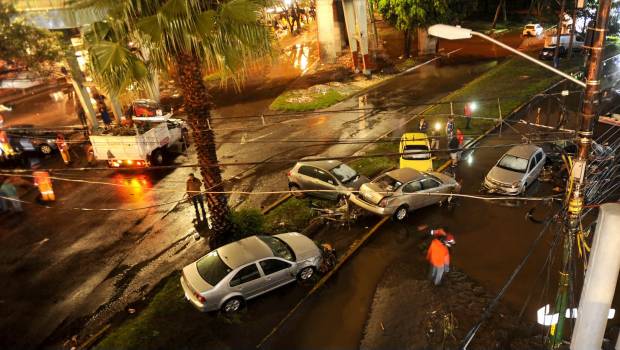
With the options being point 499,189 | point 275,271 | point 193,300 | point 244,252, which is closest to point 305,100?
point 499,189

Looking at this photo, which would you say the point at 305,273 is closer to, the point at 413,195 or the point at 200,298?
the point at 200,298

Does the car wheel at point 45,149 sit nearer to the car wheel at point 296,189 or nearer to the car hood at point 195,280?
the car wheel at point 296,189

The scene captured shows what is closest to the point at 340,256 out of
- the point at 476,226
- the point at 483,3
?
the point at 476,226

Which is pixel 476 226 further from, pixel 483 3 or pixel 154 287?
pixel 483 3

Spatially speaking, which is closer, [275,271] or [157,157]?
[275,271]

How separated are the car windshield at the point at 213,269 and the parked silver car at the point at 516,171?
388 inches

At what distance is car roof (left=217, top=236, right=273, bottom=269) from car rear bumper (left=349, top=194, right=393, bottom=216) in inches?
162

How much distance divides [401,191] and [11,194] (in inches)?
595

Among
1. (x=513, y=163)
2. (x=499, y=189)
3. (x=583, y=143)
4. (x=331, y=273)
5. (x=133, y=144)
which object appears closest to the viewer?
(x=583, y=143)

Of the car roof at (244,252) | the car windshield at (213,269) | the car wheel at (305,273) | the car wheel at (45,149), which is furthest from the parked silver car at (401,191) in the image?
the car wheel at (45,149)

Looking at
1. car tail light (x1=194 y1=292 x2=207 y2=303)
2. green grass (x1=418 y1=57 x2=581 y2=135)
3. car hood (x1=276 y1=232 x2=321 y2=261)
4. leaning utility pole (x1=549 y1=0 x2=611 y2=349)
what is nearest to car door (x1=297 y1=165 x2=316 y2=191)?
car hood (x1=276 y1=232 x2=321 y2=261)

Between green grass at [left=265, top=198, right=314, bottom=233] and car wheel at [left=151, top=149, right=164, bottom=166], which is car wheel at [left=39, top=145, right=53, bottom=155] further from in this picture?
green grass at [left=265, top=198, right=314, bottom=233]

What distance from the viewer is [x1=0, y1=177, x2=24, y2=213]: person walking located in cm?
1675

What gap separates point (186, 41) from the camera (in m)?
9.84
